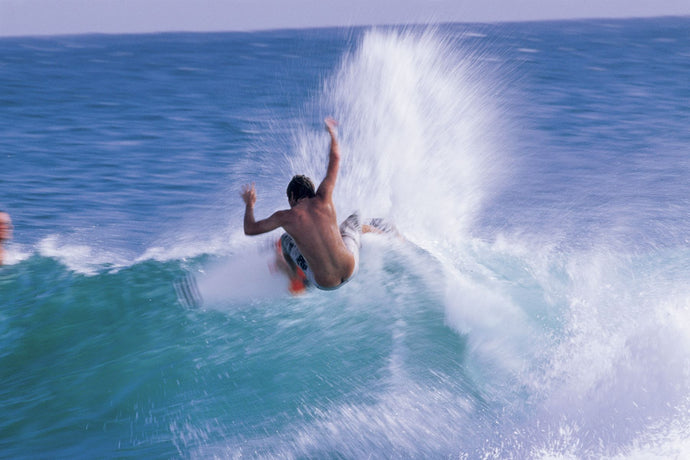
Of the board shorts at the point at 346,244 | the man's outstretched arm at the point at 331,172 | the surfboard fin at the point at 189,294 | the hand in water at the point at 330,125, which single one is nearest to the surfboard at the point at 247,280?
the surfboard fin at the point at 189,294

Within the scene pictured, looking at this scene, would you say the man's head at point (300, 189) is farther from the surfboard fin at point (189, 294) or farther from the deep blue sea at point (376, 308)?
the surfboard fin at point (189, 294)

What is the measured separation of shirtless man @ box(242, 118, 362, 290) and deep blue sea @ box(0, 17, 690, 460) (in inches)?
34.5

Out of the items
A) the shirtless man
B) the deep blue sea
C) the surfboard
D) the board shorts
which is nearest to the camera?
the shirtless man

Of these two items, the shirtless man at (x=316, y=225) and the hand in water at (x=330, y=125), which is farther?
the hand in water at (x=330, y=125)

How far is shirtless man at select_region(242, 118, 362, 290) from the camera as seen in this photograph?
15.7 ft

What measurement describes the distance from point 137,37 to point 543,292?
105 feet

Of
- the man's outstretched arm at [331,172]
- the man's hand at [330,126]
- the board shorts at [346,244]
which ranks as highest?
the man's hand at [330,126]

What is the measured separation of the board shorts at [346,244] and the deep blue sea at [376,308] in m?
0.63

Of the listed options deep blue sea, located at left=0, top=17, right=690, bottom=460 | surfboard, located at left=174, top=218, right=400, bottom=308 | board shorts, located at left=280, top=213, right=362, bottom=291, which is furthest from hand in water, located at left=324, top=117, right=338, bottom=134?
deep blue sea, located at left=0, top=17, right=690, bottom=460

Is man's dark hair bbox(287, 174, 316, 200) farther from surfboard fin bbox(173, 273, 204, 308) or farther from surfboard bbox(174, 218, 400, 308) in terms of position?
surfboard fin bbox(173, 273, 204, 308)

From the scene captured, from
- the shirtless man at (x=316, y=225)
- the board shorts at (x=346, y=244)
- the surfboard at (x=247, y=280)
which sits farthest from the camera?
the surfboard at (x=247, y=280)

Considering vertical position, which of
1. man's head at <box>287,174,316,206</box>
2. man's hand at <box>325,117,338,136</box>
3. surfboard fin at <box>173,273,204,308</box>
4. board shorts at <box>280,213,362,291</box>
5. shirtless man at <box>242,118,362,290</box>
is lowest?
surfboard fin at <box>173,273,204,308</box>

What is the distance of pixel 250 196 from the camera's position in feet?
15.7

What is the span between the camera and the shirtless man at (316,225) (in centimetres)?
479
